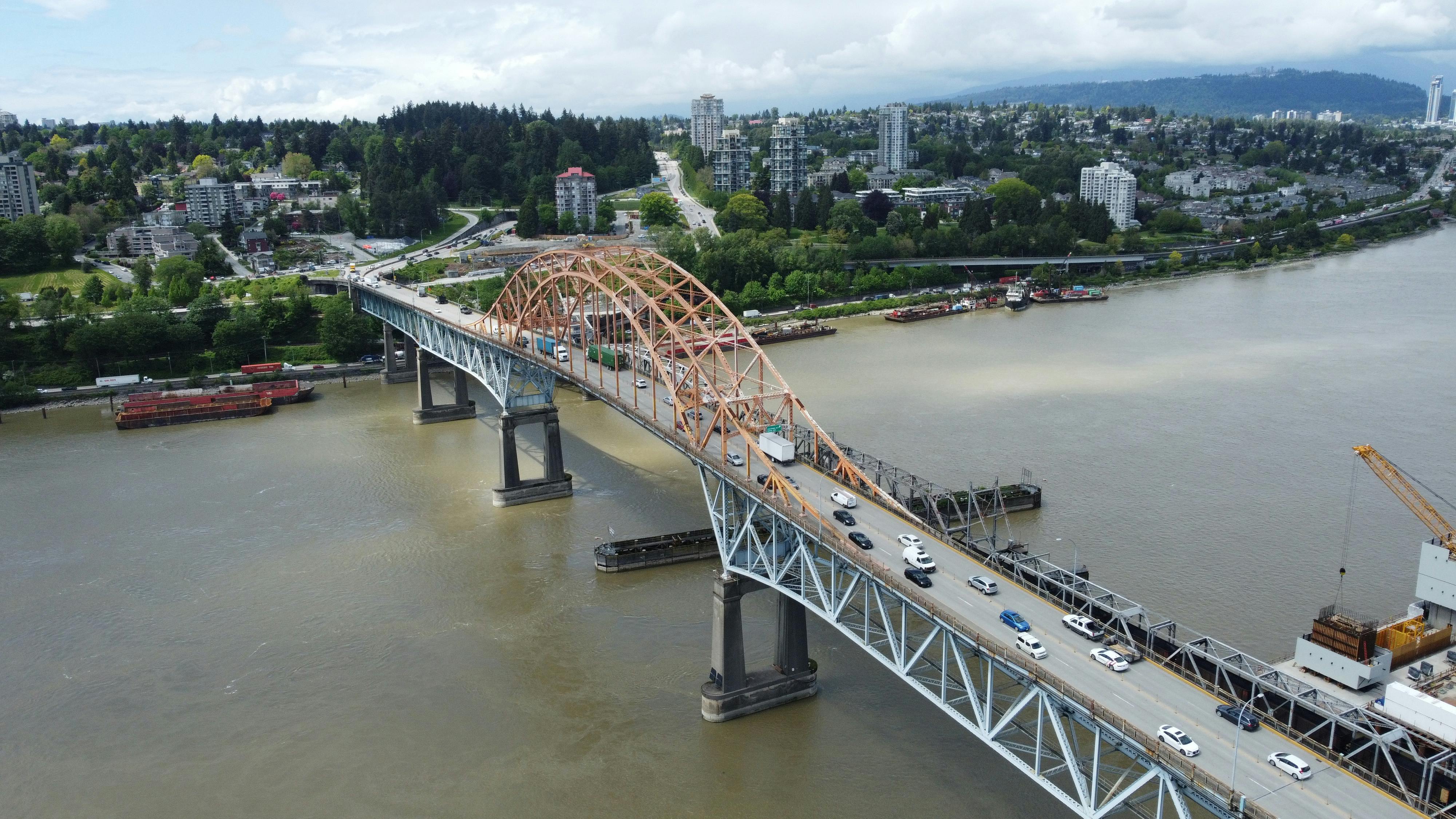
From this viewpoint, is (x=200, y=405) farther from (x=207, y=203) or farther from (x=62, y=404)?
(x=207, y=203)

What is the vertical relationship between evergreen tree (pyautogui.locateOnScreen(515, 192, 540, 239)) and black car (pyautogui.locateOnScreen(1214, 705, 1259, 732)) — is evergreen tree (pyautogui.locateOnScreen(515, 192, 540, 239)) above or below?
above

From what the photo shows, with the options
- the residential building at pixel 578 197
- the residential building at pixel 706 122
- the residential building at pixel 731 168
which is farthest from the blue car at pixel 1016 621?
the residential building at pixel 706 122

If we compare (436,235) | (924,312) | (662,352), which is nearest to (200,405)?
(662,352)

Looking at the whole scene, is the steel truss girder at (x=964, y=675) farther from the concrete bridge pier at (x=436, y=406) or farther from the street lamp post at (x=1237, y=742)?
the concrete bridge pier at (x=436, y=406)

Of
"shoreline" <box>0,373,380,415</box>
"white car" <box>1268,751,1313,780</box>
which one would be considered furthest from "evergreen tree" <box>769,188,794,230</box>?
"white car" <box>1268,751,1313,780</box>

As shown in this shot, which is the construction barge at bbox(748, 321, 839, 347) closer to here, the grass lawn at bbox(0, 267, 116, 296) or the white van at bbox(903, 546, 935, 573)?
the grass lawn at bbox(0, 267, 116, 296)

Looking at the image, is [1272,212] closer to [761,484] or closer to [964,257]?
[964,257]

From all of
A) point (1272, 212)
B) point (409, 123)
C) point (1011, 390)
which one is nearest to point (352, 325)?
point (1011, 390)
